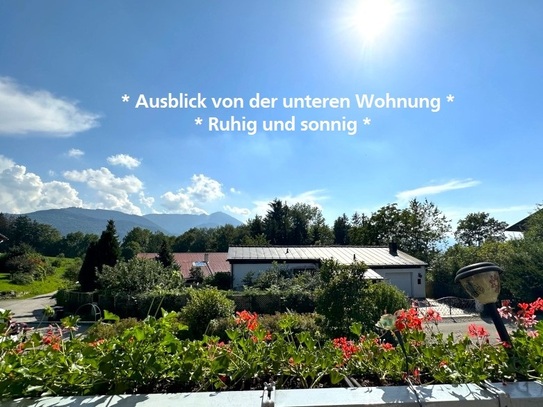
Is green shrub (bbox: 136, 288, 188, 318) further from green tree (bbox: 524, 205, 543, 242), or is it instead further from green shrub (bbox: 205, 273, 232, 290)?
green tree (bbox: 524, 205, 543, 242)

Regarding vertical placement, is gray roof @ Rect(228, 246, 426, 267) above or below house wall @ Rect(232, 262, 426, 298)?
above

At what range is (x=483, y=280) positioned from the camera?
158cm

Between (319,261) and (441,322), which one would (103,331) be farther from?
(319,261)

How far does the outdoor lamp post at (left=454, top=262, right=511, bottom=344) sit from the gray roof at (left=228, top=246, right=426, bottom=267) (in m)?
17.3

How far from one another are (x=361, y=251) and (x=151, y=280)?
13.5 meters

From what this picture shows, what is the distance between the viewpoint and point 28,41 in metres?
5.53

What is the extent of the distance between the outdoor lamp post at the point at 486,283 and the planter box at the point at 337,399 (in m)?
0.41

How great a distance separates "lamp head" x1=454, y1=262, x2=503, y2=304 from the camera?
1.57 meters

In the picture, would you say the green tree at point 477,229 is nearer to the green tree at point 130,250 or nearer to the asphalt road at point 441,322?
the asphalt road at point 441,322

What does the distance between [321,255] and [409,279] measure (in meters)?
5.44

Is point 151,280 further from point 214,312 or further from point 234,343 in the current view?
point 234,343

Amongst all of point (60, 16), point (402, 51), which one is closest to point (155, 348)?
point (402, 51)

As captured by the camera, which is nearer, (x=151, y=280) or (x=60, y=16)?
(x=60, y=16)

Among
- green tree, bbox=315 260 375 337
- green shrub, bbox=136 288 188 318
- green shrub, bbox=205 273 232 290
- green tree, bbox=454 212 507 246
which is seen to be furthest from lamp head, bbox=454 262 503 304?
green tree, bbox=454 212 507 246
